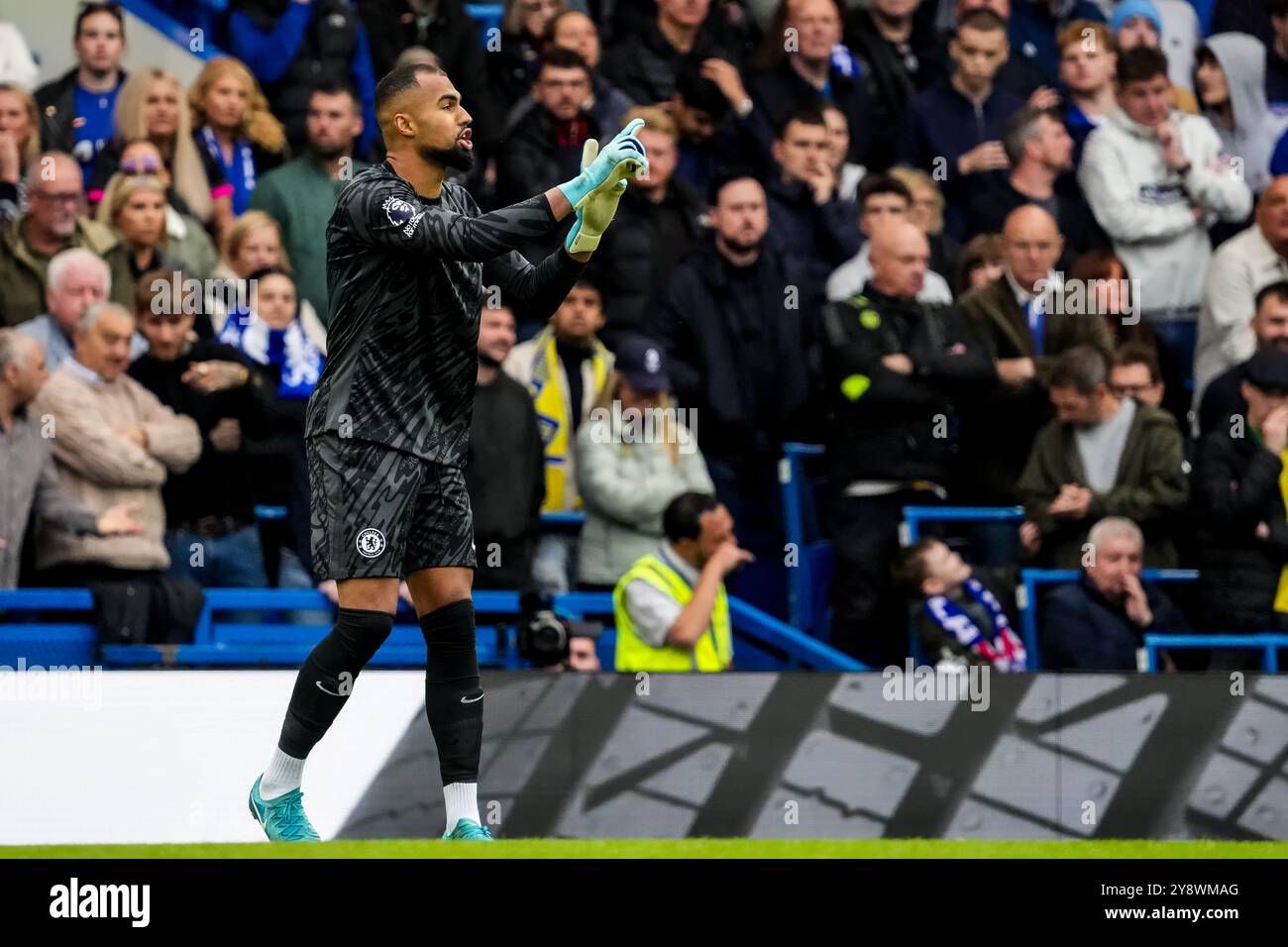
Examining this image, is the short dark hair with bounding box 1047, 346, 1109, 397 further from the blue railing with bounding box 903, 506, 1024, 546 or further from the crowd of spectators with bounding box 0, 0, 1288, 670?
the blue railing with bounding box 903, 506, 1024, 546

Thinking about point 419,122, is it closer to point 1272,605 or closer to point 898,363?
point 898,363

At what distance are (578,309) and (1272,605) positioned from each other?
3254mm

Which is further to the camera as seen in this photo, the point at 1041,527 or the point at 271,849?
the point at 1041,527

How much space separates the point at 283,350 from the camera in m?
9.98

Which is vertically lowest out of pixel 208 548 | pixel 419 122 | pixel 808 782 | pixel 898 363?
pixel 808 782

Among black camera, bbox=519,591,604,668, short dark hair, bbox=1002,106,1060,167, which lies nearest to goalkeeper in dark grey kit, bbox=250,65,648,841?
black camera, bbox=519,591,604,668

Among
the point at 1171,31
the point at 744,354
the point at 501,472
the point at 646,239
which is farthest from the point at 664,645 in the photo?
the point at 1171,31

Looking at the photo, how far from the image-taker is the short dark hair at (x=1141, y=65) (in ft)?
37.8

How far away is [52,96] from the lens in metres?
10.9

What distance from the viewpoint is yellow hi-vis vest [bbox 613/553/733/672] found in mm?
9211

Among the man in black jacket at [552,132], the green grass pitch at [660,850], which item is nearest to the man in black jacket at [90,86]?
the man in black jacket at [552,132]

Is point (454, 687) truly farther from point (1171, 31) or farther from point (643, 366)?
point (1171, 31)
